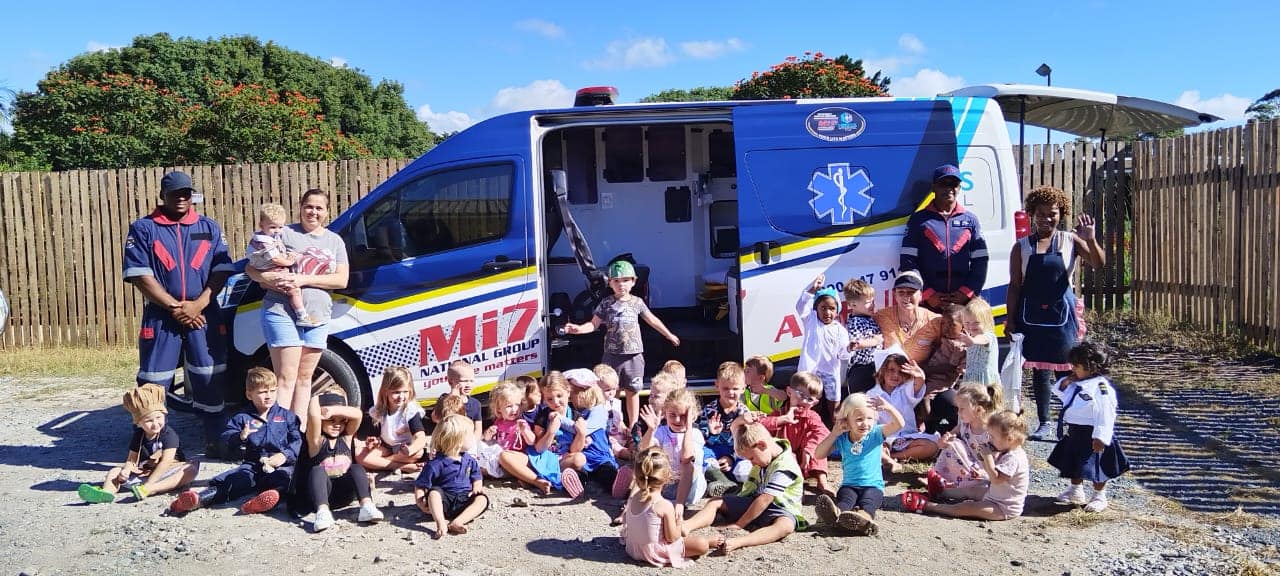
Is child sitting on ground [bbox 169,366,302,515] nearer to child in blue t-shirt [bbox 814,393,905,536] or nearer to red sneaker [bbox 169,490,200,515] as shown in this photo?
red sneaker [bbox 169,490,200,515]

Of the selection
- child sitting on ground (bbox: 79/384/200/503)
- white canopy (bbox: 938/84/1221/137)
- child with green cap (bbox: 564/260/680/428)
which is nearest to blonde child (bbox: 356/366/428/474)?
child sitting on ground (bbox: 79/384/200/503)

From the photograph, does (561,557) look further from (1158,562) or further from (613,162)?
(613,162)

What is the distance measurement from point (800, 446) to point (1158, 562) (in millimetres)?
1741

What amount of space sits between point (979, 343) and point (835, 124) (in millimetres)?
1594

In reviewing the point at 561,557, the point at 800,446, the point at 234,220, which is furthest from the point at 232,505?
the point at 234,220

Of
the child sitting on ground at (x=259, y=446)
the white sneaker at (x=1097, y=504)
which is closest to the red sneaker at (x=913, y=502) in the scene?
the white sneaker at (x=1097, y=504)

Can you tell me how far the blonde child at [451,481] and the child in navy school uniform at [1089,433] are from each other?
9.28 feet

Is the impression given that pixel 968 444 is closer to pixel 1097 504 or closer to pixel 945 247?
pixel 1097 504

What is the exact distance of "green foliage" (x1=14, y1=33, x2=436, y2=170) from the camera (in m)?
15.6

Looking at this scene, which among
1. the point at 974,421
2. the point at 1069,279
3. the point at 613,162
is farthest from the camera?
the point at 613,162

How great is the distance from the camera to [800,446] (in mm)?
5055

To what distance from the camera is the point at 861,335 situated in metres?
5.69

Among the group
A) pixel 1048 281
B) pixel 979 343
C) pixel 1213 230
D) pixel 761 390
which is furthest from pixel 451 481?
pixel 1213 230

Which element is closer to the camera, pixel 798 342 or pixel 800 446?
pixel 800 446
